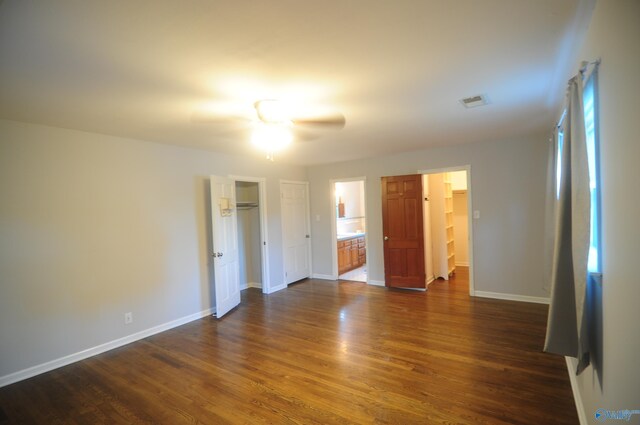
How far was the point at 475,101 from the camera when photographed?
2.80m

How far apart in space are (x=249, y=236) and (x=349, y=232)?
10.3ft

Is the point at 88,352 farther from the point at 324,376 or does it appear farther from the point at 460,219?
the point at 460,219

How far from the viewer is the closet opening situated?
5.93 metres

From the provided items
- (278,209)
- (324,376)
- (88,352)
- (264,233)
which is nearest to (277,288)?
(264,233)

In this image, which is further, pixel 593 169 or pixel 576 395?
pixel 576 395

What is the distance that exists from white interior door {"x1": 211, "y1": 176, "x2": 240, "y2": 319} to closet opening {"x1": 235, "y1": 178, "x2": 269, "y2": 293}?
103 cm

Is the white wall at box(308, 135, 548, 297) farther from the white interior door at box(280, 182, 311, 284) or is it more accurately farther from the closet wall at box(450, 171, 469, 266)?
the closet wall at box(450, 171, 469, 266)

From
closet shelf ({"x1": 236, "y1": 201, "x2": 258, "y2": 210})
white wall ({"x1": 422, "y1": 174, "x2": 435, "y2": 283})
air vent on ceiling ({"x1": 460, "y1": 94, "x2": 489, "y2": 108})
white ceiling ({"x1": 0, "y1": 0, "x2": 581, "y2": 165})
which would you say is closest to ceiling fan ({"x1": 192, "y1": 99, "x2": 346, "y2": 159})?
white ceiling ({"x1": 0, "y1": 0, "x2": 581, "y2": 165})

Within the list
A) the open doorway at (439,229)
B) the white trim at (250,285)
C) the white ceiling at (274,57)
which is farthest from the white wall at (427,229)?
the white trim at (250,285)

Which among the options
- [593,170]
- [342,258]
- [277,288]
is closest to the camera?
[593,170]

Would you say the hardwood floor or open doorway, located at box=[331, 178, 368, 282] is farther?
open doorway, located at box=[331, 178, 368, 282]

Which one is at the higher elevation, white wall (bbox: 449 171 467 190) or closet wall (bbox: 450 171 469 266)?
white wall (bbox: 449 171 467 190)

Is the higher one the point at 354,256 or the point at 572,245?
the point at 572,245

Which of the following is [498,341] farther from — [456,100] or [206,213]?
[206,213]
